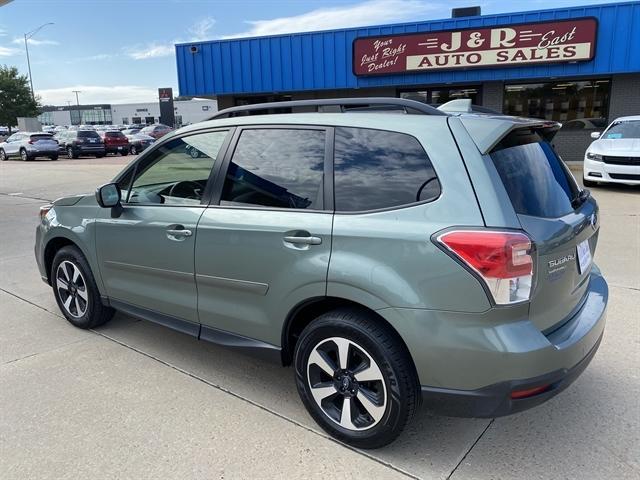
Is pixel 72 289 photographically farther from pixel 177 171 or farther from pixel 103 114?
pixel 103 114

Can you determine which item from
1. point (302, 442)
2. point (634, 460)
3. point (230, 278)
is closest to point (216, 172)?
point (230, 278)

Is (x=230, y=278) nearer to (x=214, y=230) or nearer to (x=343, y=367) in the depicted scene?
(x=214, y=230)

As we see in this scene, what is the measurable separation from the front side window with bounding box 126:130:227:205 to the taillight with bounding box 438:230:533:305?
175 centimetres

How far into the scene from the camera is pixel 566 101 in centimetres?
A: 1695

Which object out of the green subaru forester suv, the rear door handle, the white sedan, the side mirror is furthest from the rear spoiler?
the white sedan

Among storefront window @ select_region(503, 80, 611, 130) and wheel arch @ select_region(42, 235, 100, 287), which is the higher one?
storefront window @ select_region(503, 80, 611, 130)

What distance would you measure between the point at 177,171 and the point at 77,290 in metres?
1.55

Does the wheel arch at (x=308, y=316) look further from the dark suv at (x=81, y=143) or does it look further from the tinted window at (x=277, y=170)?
the dark suv at (x=81, y=143)

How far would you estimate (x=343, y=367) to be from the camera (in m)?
2.72

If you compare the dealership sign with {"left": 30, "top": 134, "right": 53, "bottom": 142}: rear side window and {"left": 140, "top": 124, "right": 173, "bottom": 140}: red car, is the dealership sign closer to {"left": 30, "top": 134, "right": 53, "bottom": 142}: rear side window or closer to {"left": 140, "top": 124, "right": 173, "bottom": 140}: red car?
{"left": 30, "top": 134, "right": 53, "bottom": 142}: rear side window

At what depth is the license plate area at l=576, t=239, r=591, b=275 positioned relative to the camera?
272 cm

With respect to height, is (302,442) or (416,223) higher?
(416,223)

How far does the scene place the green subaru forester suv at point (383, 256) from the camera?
2311mm

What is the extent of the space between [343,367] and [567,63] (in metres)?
15.9
